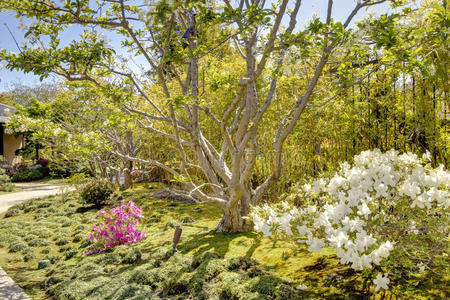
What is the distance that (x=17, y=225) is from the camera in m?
5.87

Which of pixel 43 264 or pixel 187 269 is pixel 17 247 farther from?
pixel 187 269

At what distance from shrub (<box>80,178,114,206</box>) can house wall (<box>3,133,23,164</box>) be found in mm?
11245

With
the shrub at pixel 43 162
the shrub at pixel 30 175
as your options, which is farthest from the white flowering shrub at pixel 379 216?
the shrub at pixel 43 162

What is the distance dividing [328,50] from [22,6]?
9.62 feet

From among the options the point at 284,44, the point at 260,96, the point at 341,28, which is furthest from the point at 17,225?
the point at 341,28

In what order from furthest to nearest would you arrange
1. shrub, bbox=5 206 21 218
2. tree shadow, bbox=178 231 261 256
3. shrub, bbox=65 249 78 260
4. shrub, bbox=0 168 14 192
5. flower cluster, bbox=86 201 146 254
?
shrub, bbox=0 168 14 192
shrub, bbox=5 206 21 218
flower cluster, bbox=86 201 146 254
shrub, bbox=65 249 78 260
tree shadow, bbox=178 231 261 256

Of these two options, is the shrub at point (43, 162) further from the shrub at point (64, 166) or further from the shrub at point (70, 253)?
the shrub at point (70, 253)

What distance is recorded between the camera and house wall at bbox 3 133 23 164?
1509 centimetres

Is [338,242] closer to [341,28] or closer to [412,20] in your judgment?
[341,28]

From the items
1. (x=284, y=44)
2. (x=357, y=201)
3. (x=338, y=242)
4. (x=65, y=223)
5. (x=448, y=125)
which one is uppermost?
(x=284, y=44)

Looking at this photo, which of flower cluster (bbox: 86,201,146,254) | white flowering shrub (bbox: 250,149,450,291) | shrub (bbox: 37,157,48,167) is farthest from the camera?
shrub (bbox: 37,157,48,167)

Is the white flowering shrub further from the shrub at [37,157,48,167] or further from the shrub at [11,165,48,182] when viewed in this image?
the shrub at [37,157,48,167]

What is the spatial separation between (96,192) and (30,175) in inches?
338

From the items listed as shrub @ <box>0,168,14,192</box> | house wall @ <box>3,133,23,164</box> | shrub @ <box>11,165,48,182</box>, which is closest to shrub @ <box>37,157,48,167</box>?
shrub @ <box>11,165,48,182</box>
